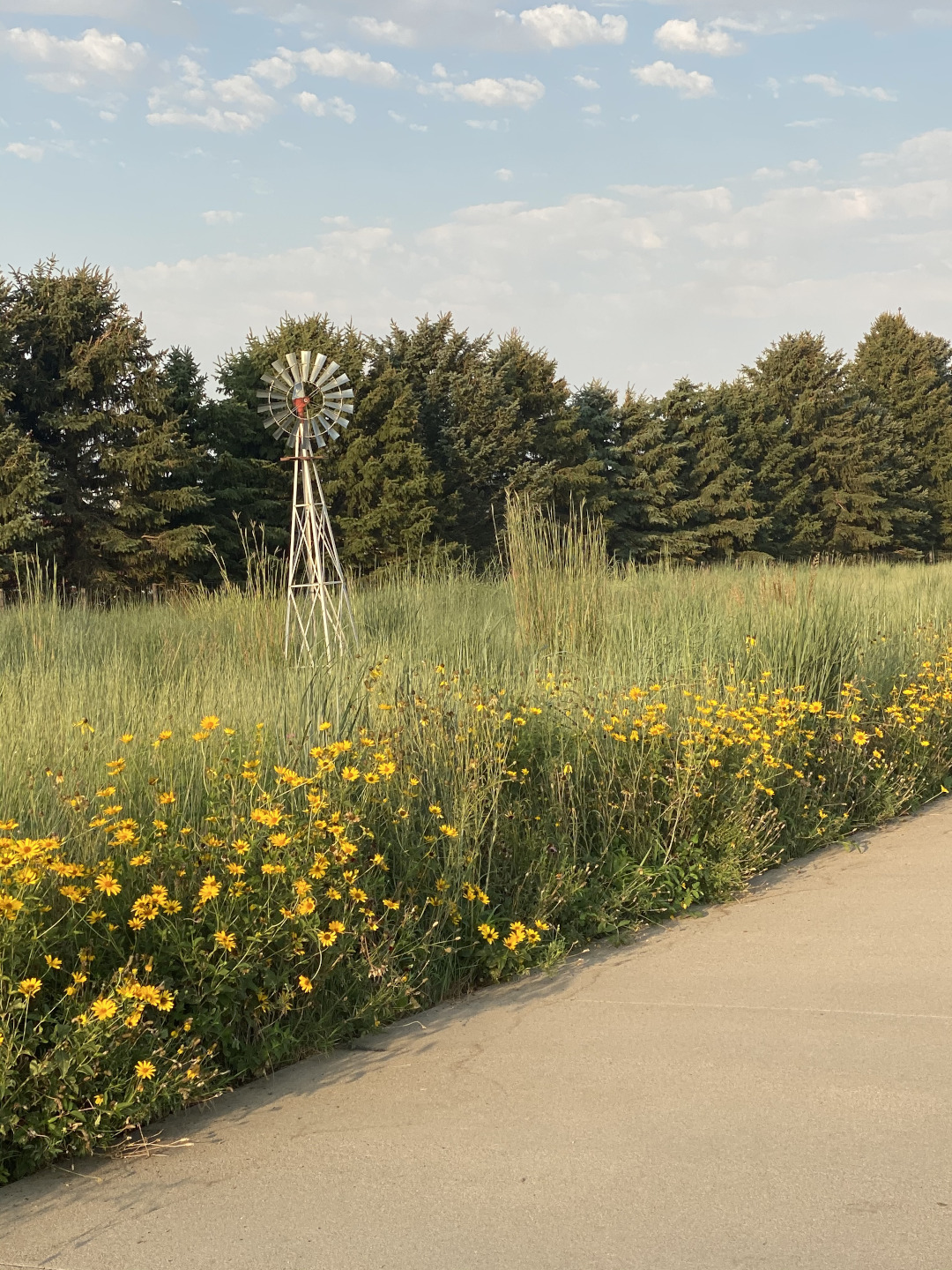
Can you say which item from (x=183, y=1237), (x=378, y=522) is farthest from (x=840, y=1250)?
(x=378, y=522)

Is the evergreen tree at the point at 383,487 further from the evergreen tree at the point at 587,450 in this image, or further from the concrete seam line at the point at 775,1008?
the concrete seam line at the point at 775,1008

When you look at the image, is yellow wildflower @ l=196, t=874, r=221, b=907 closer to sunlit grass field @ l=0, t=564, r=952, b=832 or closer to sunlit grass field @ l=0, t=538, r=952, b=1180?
sunlit grass field @ l=0, t=538, r=952, b=1180

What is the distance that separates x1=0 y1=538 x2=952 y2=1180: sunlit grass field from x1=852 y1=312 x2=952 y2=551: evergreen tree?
36.2m

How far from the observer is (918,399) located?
41.8 metres

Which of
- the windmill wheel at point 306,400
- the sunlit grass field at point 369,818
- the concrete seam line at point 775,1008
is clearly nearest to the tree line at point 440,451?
the windmill wheel at point 306,400

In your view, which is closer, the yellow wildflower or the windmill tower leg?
the yellow wildflower

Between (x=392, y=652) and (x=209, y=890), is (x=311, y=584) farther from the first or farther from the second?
(x=209, y=890)

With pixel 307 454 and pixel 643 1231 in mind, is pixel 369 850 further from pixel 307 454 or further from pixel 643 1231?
pixel 307 454

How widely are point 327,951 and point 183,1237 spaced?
3.53ft

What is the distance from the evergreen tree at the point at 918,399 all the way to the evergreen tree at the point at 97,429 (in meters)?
29.3

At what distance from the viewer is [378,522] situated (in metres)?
22.2

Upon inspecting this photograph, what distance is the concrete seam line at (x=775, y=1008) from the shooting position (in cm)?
344

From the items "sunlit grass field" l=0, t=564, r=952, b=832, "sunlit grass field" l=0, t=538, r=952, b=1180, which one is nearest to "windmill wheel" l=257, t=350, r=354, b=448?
"sunlit grass field" l=0, t=564, r=952, b=832

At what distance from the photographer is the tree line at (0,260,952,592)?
1859 centimetres
